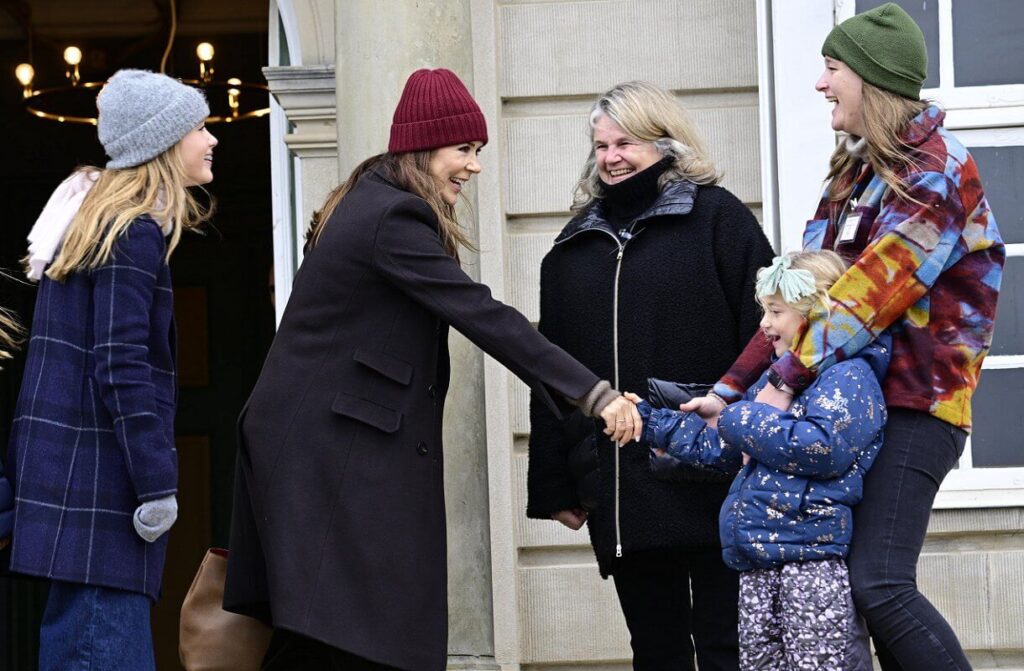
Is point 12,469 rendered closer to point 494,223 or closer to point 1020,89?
point 494,223

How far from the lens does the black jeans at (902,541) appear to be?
343 cm

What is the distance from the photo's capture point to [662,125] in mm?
3979

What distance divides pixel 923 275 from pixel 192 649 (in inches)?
73.6

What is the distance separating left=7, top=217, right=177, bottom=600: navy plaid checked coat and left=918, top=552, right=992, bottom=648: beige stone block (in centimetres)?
263

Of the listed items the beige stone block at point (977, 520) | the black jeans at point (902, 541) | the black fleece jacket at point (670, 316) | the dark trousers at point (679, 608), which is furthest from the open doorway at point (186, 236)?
the black jeans at point (902, 541)

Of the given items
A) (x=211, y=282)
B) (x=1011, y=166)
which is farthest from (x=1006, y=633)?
(x=211, y=282)

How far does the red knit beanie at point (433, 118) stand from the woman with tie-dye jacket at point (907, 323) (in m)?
0.89

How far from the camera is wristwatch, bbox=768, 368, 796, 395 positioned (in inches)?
139

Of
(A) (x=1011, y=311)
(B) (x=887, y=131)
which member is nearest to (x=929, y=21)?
(A) (x=1011, y=311)

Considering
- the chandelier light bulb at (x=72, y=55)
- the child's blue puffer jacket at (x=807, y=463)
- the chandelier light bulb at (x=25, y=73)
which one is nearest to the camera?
the child's blue puffer jacket at (x=807, y=463)

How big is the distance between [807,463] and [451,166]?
42.4 inches

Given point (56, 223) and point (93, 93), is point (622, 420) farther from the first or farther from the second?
point (93, 93)

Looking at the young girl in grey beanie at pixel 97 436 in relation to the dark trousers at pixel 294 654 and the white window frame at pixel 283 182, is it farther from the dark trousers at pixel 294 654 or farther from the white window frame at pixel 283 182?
the white window frame at pixel 283 182

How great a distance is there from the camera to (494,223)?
17.6ft
